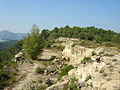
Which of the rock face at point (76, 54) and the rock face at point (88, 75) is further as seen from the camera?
the rock face at point (76, 54)

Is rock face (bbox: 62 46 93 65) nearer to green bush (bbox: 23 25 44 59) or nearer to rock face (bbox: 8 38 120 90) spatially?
rock face (bbox: 8 38 120 90)

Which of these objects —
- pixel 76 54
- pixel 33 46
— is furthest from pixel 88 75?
pixel 33 46

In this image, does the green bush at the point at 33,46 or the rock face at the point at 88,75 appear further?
the green bush at the point at 33,46

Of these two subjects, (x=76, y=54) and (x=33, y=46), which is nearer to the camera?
(x=76, y=54)

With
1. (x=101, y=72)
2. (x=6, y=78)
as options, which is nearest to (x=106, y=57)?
(x=101, y=72)

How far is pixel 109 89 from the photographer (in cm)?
1425

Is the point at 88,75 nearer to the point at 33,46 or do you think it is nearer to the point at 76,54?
the point at 76,54

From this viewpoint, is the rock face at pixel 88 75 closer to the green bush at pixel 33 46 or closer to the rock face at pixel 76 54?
the rock face at pixel 76 54

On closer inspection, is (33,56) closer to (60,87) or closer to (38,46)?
(38,46)

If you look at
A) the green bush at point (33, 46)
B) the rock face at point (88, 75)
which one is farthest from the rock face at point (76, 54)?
the green bush at point (33, 46)

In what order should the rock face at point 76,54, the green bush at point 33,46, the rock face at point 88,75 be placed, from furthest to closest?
the green bush at point 33,46 → the rock face at point 76,54 → the rock face at point 88,75

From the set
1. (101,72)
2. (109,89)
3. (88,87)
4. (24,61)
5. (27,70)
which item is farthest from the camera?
(24,61)

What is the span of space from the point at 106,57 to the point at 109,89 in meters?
7.75

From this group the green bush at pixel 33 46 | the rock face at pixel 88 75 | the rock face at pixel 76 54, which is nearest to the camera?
the rock face at pixel 88 75
